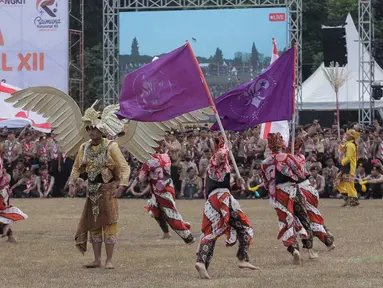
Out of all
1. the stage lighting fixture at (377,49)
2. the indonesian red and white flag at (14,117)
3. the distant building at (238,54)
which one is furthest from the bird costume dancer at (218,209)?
the distant building at (238,54)

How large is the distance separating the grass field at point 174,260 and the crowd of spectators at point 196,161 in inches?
212

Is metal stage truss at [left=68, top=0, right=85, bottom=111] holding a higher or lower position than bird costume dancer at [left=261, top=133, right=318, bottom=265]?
higher

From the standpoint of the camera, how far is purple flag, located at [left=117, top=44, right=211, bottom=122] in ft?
38.7

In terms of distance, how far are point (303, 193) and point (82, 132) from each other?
9.59 ft

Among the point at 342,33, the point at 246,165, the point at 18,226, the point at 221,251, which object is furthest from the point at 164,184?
the point at 342,33

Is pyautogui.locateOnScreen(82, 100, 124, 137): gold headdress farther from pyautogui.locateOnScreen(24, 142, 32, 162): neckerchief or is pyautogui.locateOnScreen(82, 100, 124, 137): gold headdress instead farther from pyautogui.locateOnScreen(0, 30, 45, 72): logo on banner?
pyautogui.locateOnScreen(0, 30, 45, 72): logo on banner

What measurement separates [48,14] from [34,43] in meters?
1.05

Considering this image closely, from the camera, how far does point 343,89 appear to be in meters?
37.2

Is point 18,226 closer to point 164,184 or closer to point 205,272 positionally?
point 164,184

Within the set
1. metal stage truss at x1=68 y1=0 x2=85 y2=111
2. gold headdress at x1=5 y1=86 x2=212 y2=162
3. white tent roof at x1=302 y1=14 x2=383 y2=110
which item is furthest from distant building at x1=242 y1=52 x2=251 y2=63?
gold headdress at x1=5 y1=86 x2=212 y2=162

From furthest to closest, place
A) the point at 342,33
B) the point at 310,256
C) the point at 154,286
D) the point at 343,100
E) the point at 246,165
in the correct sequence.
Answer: the point at 343,100
the point at 342,33
the point at 246,165
the point at 310,256
the point at 154,286

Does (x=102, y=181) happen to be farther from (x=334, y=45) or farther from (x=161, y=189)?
(x=334, y=45)

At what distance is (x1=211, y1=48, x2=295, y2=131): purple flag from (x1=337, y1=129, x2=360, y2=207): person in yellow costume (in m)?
9.05

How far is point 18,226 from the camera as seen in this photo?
60.4ft
